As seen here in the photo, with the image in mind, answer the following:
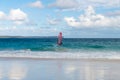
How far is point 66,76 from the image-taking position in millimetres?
11656

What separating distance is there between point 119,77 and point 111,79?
0.56m

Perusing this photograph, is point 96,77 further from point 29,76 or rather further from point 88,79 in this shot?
point 29,76

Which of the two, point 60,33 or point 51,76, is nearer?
point 51,76

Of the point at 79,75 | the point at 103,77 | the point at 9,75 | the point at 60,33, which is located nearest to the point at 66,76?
the point at 79,75

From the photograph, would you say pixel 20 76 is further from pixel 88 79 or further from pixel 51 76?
pixel 88 79

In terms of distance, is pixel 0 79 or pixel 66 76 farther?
pixel 66 76

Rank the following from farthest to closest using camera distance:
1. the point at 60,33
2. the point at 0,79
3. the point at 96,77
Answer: the point at 60,33, the point at 96,77, the point at 0,79

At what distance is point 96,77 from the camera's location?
448 inches

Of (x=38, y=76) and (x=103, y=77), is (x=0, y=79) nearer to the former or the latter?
(x=38, y=76)

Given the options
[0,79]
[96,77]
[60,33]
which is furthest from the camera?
[60,33]

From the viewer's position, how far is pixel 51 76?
11.5m

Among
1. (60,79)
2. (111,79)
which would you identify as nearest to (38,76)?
(60,79)

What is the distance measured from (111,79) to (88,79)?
85 centimetres

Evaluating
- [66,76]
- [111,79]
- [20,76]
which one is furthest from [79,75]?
[20,76]
